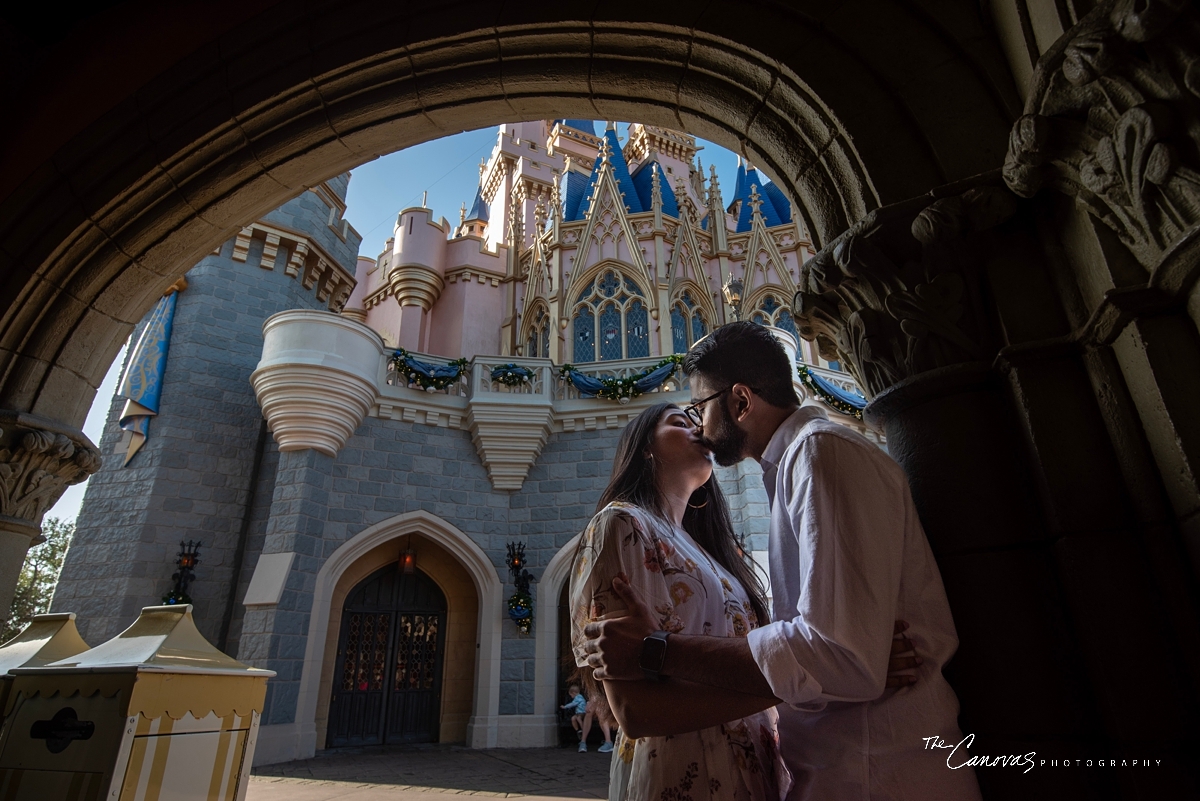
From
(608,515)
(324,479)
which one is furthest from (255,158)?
(324,479)

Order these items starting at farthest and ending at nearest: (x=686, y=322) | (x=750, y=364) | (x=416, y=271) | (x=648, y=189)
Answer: (x=648, y=189), (x=416, y=271), (x=686, y=322), (x=750, y=364)

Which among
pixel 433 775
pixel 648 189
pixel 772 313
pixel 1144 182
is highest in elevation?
pixel 648 189

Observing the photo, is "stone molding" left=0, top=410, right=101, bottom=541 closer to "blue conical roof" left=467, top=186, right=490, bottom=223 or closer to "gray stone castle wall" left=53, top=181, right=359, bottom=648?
"gray stone castle wall" left=53, top=181, right=359, bottom=648

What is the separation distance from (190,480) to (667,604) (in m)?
9.96

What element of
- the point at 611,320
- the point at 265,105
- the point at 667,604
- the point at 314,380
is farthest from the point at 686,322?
the point at 667,604

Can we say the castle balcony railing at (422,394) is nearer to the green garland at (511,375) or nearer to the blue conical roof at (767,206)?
the green garland at (511,375)

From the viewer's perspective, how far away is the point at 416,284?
608 inches

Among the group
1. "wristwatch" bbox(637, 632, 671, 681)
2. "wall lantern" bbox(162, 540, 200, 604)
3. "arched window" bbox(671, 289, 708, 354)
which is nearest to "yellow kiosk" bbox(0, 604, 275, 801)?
"wristwatch" bbox(637, 632, 671, 681)

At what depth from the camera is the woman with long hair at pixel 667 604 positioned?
1.22 m

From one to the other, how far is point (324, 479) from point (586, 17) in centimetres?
785

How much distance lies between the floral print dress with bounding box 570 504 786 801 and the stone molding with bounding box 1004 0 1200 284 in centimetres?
103

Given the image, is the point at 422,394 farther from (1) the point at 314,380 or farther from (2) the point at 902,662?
(2) the point at 902,662

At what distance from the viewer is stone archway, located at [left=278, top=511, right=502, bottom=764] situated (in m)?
7.92

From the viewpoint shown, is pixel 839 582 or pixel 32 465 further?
pixel 32 465
